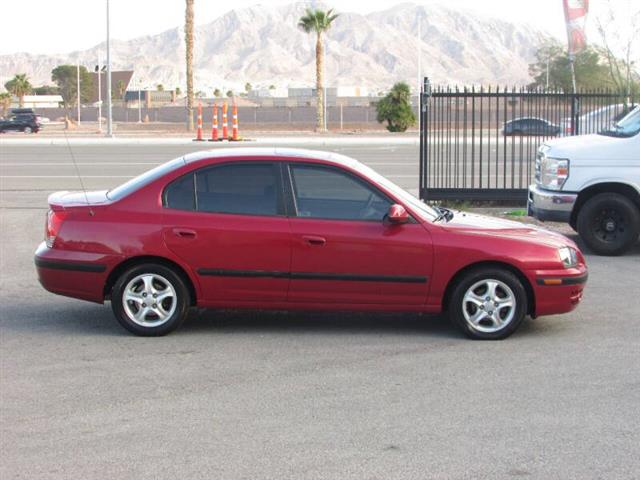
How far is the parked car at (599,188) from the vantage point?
13086 mm

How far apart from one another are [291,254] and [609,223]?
5889 millimetres

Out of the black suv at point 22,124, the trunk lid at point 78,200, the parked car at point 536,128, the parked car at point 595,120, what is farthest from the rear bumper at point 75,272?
the black suv at point 22,124

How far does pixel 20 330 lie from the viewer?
912 cm

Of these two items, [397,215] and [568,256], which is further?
[568,256]

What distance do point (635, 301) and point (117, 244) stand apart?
4916 mm

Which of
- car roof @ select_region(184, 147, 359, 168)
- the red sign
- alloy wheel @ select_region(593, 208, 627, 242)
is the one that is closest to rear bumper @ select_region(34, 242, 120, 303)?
car roof @ select_region(184, 147, 359, 168)

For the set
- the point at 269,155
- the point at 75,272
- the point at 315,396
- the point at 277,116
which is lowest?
the point at 315,396

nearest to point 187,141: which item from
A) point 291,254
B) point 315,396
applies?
point 291,254

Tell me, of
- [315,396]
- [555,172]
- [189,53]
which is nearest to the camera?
[315,396]

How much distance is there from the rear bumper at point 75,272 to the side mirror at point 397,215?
7.09ft

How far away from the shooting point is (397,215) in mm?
8617

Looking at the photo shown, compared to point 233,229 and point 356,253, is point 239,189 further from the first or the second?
point 356,253

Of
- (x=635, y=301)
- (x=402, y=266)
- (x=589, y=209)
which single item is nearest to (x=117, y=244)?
(x=402, y=266)

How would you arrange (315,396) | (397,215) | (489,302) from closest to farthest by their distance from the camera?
(315,396), (397,215), (489,302)
